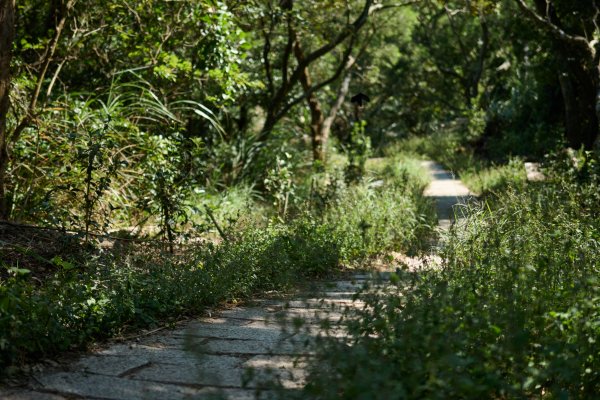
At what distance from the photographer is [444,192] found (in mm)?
14039

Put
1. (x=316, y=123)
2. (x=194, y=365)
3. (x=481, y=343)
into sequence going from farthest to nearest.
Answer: (x=316, y=123) → (x=194, y=365) → (x=481, y=343)

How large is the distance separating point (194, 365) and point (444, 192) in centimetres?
1087

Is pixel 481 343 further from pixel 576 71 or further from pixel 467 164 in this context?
pixel 467 164

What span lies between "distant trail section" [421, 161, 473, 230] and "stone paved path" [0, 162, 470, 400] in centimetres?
594

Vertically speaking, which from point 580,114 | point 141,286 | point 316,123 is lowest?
point 141,286

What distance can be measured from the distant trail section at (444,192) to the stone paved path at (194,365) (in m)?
5.94

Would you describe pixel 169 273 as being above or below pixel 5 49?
below

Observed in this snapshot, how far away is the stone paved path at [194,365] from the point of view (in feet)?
10.6

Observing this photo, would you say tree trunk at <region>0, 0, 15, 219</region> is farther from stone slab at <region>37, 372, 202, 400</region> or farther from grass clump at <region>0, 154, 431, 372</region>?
stone slab at <region>37, 372, 202, 400</region>

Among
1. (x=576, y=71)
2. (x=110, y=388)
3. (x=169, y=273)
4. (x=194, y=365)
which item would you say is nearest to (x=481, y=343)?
(x=194, y=365)

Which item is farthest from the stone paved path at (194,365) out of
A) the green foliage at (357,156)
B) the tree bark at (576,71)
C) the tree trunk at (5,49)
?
the green foliage at (357,156)

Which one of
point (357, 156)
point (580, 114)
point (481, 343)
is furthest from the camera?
point (357, 156)

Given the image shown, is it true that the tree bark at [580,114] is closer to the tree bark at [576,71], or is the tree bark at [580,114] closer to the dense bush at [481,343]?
the tree bark at [576,71]

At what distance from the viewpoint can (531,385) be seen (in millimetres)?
3168
